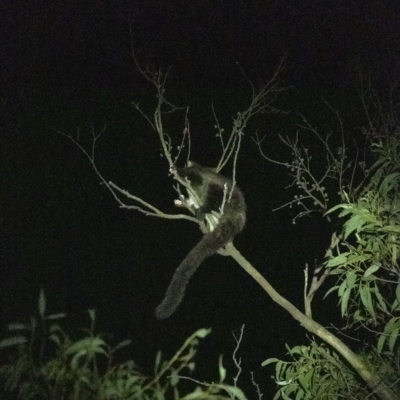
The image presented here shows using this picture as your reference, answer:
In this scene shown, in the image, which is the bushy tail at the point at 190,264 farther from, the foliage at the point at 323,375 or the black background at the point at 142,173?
the black background at the point at 142,173

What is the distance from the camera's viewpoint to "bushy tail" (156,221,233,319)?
292cm

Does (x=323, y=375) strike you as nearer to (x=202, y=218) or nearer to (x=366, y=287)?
(x=366, y=287)

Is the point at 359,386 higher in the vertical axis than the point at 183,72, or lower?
lower

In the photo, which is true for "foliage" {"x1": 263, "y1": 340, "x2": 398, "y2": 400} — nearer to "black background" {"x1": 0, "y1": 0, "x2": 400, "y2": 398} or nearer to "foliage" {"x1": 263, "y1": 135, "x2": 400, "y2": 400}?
"foliage" {"x1": 263, "y1": 135, "x2": 400, "y2": 400}

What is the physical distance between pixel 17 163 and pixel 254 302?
231cm

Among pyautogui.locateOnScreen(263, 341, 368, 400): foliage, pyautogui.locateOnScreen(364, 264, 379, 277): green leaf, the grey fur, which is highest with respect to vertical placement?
pyautogui.locateOnScreen(364, 264, 379, 277): green leaf

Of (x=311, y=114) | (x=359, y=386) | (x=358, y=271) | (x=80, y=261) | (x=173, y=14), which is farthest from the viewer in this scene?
(x=80, y=261)

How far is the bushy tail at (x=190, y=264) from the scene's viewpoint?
292 centimetres

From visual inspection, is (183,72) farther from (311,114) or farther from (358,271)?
(358,271)

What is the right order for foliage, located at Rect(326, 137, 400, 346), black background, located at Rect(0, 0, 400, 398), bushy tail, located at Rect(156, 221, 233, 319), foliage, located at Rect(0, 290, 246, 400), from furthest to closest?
black background, located at Rect(0, 0, 400, 398), bushy tail, located at Rect(156, 221, 233, 319), foliage, located at Rect(326, 137, 400, 346), foliage, located at Rect(0, 290, 246, 400)

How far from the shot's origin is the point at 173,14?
15.6 ft

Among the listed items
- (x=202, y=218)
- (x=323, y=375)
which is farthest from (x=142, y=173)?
(x=323, y=375)

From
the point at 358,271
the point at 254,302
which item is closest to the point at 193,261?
the point at 358,271

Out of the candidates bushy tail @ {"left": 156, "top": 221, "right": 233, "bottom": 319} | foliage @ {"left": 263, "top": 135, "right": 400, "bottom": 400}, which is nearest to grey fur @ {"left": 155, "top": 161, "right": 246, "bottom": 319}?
bushy tail @ {"left": 156, "top": 221, "right": 233, "bottom": 319}
